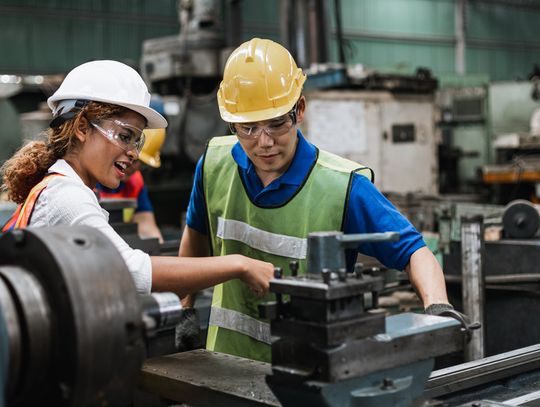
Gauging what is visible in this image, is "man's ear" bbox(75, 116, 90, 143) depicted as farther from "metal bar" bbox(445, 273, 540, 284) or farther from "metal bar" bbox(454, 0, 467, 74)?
"metal bar" bbox(454, 0, 467, 74)

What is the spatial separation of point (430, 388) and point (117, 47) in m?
9.05

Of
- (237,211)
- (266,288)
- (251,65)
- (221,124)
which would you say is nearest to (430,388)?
(266,288)

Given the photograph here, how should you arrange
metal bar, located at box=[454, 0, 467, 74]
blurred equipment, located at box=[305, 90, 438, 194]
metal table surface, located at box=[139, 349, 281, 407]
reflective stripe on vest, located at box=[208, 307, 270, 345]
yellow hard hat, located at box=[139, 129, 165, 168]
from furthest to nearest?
metal bar, located at box=[454, 0, 467, 74] < blurred equipment, located at box=[305, 90, 438, 194] < yellow hard hat, located at box=[139, 129, 165, 168] < reflective stripe on vest, located at box=[208, 307, 270, 345] < metal table surface, located at box=[139, 349, 281, 407]

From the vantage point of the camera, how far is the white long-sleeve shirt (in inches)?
47.7

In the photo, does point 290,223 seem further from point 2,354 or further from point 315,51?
point 315,51

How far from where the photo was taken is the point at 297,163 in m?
1.73

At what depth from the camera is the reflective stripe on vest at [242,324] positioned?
1.72 m

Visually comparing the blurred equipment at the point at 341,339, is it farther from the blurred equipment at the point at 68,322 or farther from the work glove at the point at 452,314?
the blurred equipment at the point at 68,322

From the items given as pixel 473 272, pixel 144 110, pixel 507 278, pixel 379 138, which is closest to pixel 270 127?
pixel 144 110

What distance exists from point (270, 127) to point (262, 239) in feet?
0.91

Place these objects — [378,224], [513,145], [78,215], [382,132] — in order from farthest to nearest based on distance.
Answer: [513,145] < [382,132] < [378,224] < [78,215]

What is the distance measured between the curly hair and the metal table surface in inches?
17.4

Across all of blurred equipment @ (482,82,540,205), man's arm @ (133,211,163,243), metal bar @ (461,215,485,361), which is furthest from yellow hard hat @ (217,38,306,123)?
blurred equipment @ (482,82,540,205)

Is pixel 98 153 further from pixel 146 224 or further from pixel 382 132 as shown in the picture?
pixel 382 132
